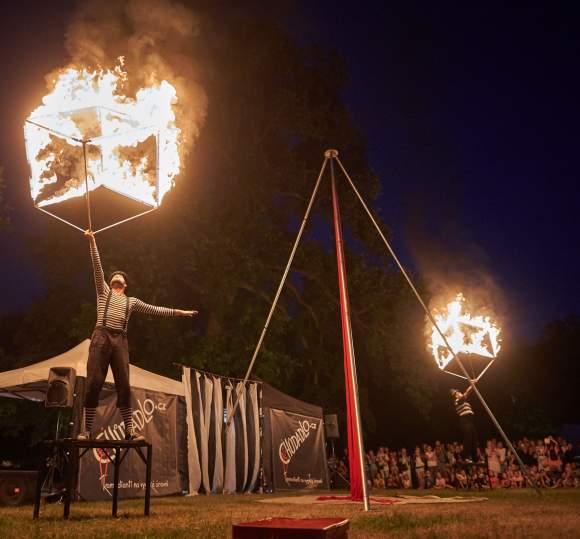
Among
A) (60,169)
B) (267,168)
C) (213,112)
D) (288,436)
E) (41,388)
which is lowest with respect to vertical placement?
(288,436)

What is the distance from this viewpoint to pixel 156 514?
5.93 meters

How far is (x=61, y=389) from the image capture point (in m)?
7.18

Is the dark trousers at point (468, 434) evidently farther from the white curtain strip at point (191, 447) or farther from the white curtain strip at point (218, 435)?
the white curtain strip at point (191, 447)

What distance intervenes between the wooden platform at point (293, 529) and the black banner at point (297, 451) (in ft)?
35.5

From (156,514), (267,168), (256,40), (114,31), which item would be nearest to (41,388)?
(156,514)

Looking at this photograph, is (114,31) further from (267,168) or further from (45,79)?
(267,168)

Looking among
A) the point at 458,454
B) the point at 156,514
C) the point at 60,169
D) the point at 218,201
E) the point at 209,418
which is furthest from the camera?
the point at 218,201

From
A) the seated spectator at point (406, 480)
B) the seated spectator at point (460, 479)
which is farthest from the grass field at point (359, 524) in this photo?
the seated spectator at point (406, 480)

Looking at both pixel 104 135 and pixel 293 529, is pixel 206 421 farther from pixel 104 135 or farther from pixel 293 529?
pixel 293 529

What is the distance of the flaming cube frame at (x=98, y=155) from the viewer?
8148 mm

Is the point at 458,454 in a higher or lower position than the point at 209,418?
lower

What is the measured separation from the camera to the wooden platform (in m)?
2.74

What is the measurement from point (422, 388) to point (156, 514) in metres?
16.1

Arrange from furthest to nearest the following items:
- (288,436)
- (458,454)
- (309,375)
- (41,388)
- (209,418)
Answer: (309,375)
(458,454)
(288,436)
(209,418)
(41,388)
